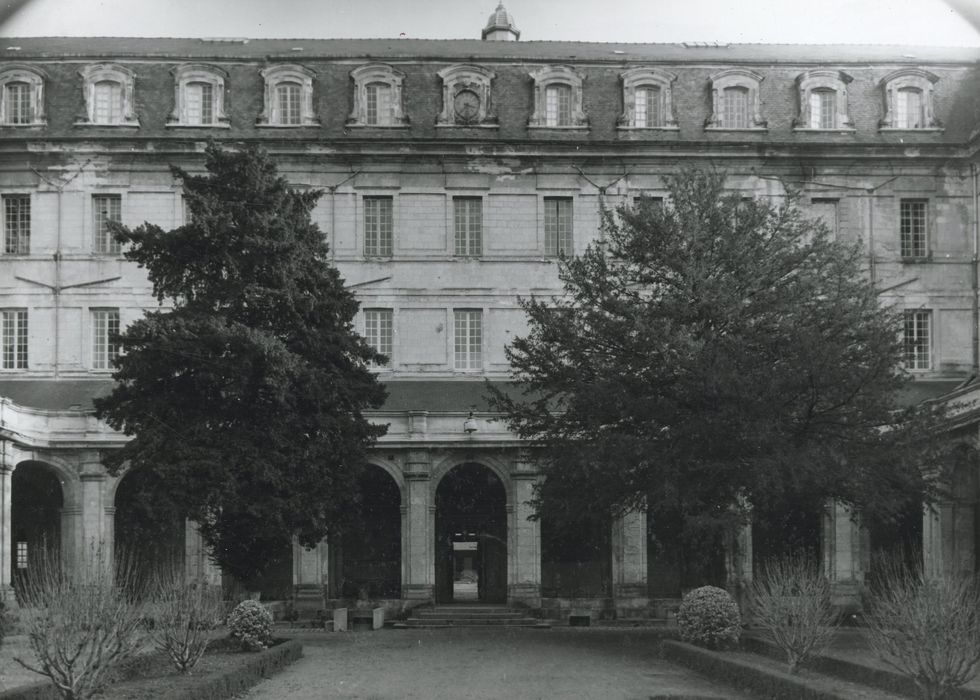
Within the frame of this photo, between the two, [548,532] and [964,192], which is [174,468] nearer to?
[548,532]

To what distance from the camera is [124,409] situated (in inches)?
1336

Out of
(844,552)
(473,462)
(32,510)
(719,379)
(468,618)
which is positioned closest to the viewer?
(719,379)

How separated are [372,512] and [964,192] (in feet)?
70.6

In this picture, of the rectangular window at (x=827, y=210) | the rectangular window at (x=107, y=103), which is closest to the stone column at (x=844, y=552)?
the rectangular window at (x=827, y=210)

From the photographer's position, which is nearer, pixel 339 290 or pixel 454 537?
pixel 339 290

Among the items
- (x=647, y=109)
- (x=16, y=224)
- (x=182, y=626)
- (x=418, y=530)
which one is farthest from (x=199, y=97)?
(x=182, y=626)

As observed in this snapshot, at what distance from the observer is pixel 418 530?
44500 mm

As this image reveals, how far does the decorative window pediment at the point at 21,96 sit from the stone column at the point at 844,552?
27.3 metres

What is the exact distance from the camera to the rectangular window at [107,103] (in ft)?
157

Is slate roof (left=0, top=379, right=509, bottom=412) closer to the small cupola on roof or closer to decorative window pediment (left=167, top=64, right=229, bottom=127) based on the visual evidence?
decorative window pediment (left=167, top=64, right=229, bottom=127)

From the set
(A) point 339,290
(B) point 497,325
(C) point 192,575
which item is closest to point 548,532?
(B) point 497,325

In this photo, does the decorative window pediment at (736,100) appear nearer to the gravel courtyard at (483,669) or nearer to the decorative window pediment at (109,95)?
the decorative window pediment at (109,95)

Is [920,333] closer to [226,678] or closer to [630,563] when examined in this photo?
[630,563]

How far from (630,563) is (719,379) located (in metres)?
14.5
